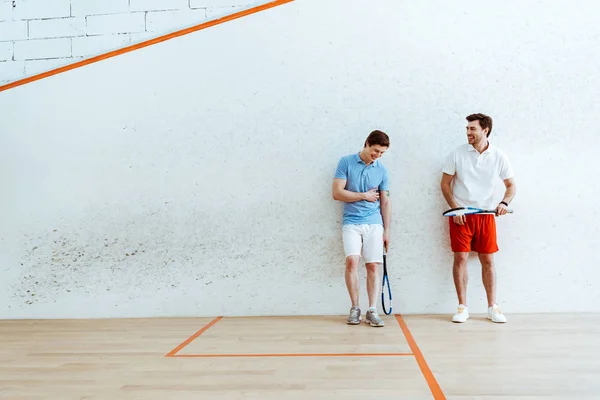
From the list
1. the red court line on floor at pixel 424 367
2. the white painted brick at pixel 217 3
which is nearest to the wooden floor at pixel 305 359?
the red court line on floor at pixel 424 367

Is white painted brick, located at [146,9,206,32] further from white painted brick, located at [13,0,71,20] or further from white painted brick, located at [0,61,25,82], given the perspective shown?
white painted brick, located at [0,61,25,82]

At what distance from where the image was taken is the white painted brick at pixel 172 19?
331 cm

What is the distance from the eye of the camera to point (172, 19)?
3332 millimetres

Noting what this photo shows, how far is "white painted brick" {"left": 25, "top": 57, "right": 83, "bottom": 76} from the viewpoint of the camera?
3.42 metres

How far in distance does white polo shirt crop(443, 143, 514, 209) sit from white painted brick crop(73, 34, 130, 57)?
2010mm

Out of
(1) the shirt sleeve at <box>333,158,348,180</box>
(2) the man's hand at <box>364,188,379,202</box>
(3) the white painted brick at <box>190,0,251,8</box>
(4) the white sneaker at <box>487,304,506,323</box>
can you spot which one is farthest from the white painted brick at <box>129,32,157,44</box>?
(4) the white sneaker at <box>487,304,506,323</box>

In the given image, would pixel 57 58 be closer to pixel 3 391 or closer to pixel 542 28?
pixel 3 391

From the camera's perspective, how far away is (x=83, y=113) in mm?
3291

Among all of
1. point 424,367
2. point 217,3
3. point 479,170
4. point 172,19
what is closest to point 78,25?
point 172,19

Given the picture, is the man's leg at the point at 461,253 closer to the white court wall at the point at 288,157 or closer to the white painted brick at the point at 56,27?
the white court wall at the point at 288,157

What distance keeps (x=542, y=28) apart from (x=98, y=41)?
2.51m

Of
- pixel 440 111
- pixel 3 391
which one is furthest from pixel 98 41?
pixel 3 391

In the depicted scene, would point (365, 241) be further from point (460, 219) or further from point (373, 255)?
point (460, 219)

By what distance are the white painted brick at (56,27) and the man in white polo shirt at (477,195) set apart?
228 centimetres
